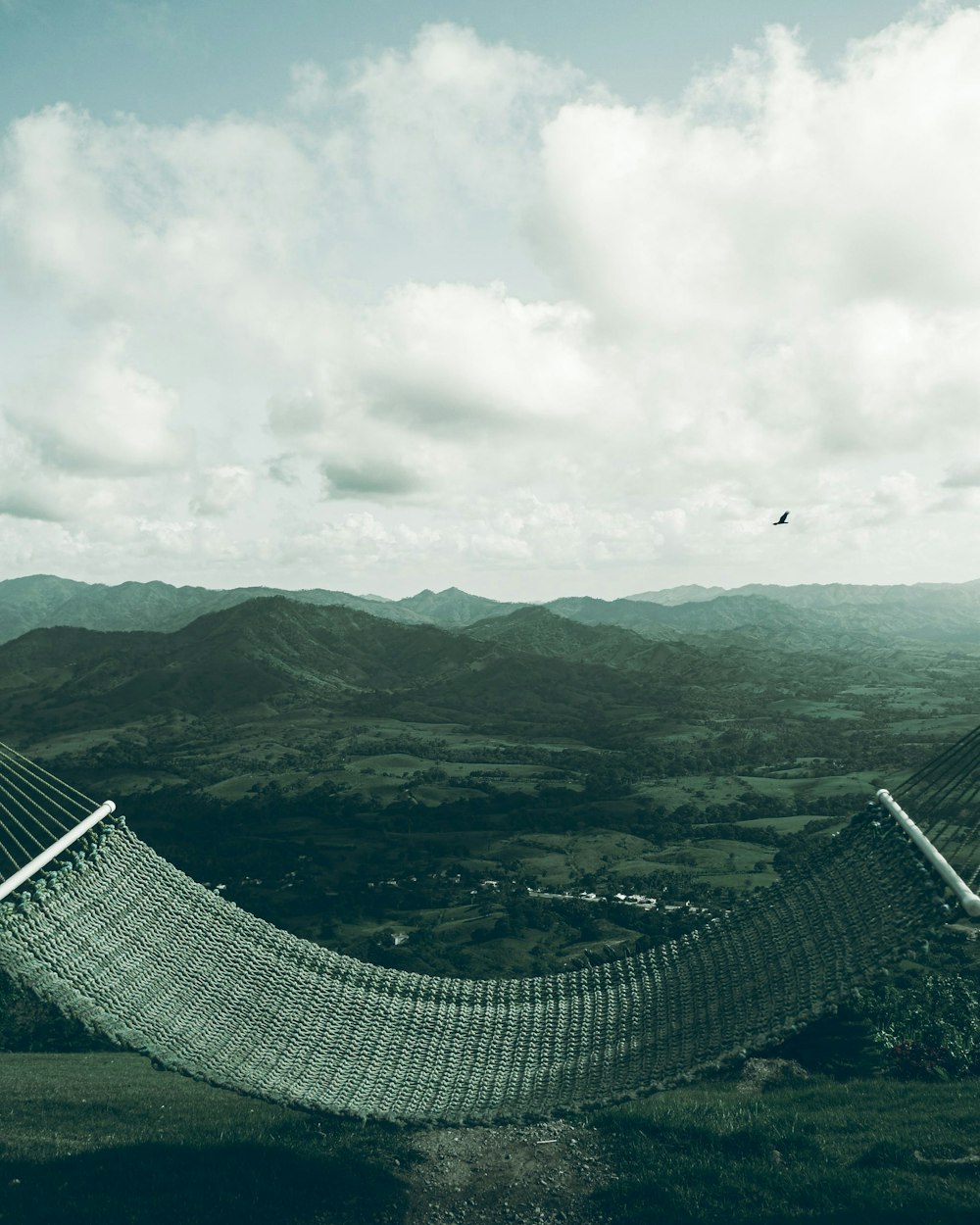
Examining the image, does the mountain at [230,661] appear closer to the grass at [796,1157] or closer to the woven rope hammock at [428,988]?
the woven rope hammock at [428,988]

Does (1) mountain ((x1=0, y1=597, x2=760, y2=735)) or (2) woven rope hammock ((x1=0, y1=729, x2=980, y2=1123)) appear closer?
(2) woven rope hammock ((x1=0, y1=729, x2=980, y2=1123))

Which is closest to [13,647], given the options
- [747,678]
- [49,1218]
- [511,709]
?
[511,709]

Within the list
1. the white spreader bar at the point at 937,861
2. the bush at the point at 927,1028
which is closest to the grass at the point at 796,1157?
the bush at the point at 927,1028

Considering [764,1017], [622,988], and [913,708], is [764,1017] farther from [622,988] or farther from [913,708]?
[913,708]

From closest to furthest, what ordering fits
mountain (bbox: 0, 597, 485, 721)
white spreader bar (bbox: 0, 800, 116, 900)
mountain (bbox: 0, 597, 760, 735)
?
white spreader bar (bbox: 0, 800, 116, 900), mountain (bbox: 0, 597, 760, 735), mountain (bbox: 0, 597, 485, 721)

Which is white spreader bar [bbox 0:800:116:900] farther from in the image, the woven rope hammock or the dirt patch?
the dirt patch

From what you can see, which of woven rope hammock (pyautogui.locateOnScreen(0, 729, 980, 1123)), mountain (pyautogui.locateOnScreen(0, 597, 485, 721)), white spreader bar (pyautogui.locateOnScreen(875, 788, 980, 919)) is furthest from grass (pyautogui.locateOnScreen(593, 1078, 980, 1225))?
mountain (pyautogui.locateOnScreen(0, 597, 485, 721))

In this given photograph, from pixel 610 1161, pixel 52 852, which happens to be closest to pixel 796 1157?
pixel 610 1161
